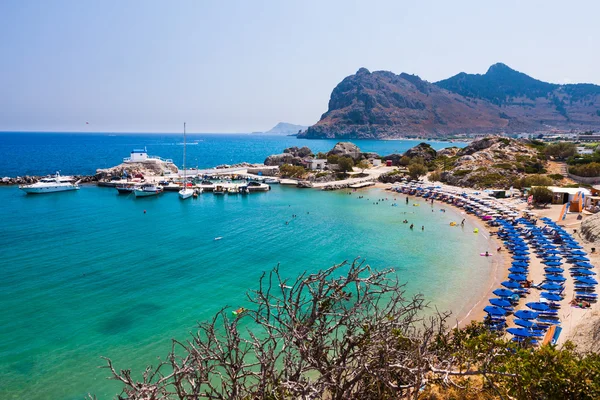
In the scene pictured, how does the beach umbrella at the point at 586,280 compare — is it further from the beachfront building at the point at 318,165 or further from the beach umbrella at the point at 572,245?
the beachfront building at the point at 318,165

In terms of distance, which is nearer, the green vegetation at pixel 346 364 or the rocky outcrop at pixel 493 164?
the green vegetation at pixel 346 364

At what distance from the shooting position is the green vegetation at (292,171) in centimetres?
8119

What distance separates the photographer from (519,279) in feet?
82.5

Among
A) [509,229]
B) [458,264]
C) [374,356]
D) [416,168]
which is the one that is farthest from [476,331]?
[416,168]

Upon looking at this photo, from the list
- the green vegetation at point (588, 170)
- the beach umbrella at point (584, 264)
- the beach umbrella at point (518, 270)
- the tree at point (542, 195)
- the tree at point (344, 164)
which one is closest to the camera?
the beach umbrella at point (584, 264)

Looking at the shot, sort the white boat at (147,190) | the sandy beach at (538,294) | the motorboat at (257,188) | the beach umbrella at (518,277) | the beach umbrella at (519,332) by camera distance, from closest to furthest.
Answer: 1. the beach umbrella at (519,332)
2. the sandy beach at (538,294)
3. the beach umbrella at (518,277)
4. the white boat at (147,190)
5. the motorboat at (257,188)

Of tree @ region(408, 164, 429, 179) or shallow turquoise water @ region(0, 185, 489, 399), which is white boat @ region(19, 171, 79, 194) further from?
tree @ region(408, 164, 429, 179)

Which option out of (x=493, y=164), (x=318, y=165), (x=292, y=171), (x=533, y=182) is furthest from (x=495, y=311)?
(x=318, y=165)

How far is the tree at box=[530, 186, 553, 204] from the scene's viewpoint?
47938 mm

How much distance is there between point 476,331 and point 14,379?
19.8 meters

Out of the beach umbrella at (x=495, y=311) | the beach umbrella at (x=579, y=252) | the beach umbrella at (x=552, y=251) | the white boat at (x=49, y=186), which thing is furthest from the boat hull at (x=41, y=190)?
the beach umbrella at (x=579, y=252)

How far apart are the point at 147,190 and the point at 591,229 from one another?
62218 millimetres

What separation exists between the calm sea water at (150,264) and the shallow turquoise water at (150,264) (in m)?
0.09

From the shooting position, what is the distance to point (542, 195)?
48156 millimetres
